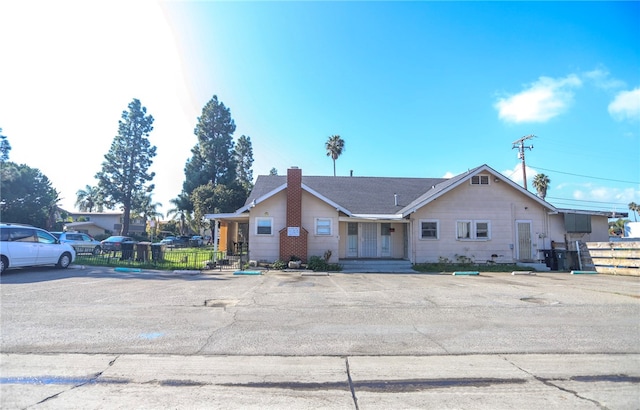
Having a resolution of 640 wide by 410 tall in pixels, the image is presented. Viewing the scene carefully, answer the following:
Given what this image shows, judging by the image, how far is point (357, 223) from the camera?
20281 mm

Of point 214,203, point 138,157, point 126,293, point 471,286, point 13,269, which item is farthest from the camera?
point 138,157

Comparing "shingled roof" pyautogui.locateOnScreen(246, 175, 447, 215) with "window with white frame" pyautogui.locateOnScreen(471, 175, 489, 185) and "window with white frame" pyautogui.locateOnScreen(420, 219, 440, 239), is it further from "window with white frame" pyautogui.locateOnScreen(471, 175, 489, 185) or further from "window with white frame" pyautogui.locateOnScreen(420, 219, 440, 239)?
"window with white frame" pyautogui.locateOnScreen(471, 175, 489, 185)

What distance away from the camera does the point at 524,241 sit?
19.8 meters

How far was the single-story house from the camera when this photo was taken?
18.2 metres

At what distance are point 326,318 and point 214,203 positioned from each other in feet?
108

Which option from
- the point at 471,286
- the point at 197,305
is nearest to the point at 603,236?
the point at 471,286

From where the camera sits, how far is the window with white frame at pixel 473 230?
1959 cm

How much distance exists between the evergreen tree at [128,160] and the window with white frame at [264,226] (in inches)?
1356

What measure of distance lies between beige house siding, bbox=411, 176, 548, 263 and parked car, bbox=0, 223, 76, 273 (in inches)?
680

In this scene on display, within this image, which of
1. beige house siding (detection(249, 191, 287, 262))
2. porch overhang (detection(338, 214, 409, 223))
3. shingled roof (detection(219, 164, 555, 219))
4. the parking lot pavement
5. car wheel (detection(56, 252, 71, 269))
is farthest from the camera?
shingled roof (detection(219, 164, 555, 219))

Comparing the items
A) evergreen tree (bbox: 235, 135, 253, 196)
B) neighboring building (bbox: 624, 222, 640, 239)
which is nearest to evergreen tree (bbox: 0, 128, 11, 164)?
evergreen tree (bbox: 235, 135, 253, 196)

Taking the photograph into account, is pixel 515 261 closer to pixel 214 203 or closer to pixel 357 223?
pixel 357 223

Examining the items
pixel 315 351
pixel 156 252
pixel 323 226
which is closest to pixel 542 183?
pixel 323 226

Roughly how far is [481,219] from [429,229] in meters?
3.15
